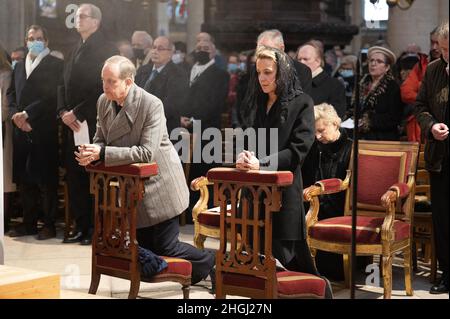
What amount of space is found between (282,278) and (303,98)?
35.0 inches

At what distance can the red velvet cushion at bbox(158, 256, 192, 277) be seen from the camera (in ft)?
15.9

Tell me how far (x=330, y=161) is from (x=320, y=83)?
0.70m

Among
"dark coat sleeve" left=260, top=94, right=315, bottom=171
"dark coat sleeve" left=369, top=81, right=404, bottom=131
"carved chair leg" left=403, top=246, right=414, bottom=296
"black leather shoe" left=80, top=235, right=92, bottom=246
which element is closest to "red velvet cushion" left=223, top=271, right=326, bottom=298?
"dark coat sleeve" left=260, top=94, right=315, bottom=171

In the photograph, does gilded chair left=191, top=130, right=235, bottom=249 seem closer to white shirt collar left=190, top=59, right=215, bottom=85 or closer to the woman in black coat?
the woman in black coat

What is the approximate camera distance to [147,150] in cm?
484

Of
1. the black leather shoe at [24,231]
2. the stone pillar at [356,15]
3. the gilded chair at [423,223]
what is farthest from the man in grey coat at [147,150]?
the stone pillar at [356,15]

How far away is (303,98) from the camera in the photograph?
15.3 feet

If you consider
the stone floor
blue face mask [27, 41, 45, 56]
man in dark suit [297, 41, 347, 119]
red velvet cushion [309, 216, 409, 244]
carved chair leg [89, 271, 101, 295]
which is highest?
blue face mask [27, 41, 45, 56]

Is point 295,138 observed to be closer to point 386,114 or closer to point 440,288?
point 440,288

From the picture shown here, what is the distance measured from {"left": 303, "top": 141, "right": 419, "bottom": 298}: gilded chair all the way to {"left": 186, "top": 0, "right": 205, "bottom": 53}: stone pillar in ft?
7.99

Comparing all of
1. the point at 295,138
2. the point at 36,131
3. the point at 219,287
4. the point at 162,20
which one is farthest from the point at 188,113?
the point at 219,287

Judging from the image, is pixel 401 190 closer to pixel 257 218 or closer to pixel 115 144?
pixel 257 218

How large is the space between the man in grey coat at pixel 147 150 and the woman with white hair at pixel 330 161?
101 cm
